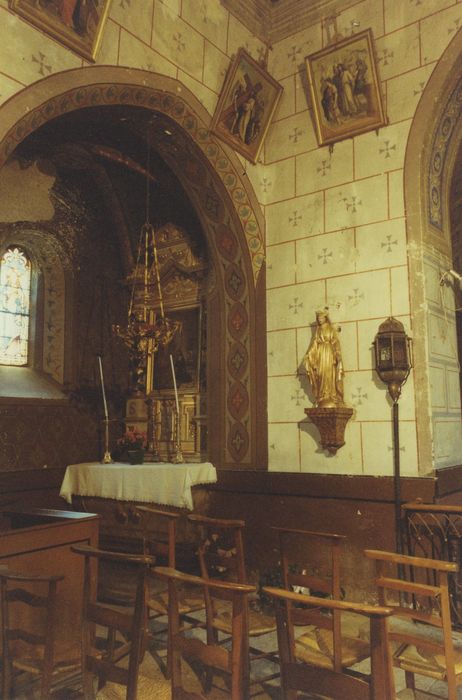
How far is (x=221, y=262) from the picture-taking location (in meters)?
6.54

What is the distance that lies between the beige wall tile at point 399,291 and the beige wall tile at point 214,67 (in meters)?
2.59

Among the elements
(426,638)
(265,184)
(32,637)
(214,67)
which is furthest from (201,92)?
(426,638)

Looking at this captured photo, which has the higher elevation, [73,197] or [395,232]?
[73,197]

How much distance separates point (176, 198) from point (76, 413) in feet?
9.77

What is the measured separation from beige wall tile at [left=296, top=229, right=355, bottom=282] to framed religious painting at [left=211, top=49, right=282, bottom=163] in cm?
121

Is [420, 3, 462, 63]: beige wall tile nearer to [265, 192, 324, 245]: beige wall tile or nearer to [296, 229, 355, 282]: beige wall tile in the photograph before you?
[265, 192, 324, 245]: beige wall tile

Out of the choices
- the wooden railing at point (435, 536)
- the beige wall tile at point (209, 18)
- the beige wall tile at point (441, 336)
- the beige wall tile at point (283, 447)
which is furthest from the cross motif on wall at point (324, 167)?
the wooden railing at point (435, 536)

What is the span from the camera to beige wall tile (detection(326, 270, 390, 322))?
18.2ft

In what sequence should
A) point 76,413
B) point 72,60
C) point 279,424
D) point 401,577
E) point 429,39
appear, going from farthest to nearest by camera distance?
1. point 76,413
2. point 279,424
3. point 429,39
4. point 401,577
5. point 72,60

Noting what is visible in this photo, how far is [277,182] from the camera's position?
21.2ft

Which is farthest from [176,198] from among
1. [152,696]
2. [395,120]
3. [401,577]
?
[152,696]

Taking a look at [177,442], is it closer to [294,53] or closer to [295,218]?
[295,218]

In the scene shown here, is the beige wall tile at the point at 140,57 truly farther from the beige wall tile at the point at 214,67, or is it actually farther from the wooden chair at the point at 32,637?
the wooden chair at the point at 32,637

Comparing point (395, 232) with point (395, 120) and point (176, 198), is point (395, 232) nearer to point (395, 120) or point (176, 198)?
point (395, 120)
